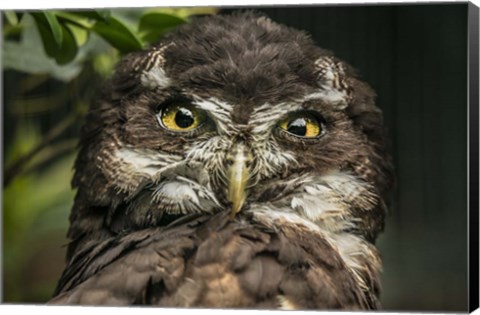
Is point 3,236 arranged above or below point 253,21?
below

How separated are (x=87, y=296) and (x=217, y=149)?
22.6 inches

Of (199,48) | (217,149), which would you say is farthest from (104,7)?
(217,149)

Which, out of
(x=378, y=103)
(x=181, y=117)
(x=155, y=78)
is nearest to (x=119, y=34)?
(x=155, y=78)

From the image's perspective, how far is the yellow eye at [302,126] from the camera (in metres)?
3.12

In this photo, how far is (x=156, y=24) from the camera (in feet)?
11.0

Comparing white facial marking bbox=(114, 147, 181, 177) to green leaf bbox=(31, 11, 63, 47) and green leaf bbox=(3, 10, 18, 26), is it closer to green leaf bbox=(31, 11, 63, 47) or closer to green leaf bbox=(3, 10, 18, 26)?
green leaf bbox=(31, 11, 63, 47)

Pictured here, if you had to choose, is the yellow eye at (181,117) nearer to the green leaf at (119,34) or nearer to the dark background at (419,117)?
the green leaf at (119,34)

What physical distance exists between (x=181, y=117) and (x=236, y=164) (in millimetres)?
268

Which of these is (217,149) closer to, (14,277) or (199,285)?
Result: (199,285)

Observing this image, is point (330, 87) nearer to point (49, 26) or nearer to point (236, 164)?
point (236, 164)

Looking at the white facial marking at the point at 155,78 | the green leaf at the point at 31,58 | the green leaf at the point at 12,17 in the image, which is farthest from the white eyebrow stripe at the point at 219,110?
the green leaf at the point at 12,17

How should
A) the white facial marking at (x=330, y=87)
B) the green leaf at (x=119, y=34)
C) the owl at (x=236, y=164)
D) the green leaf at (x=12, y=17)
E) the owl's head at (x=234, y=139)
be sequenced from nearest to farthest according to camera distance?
1. the owl at (x=236, y=164)
2. the owl's head at (x=234, y=139)
3. the white facial marking at (x=330, y=87)
4. the green leaf at (x=119, y=34)
5. the green leaf at (x=12, y=17)

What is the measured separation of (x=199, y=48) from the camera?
3.20m

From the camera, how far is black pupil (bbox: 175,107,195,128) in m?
3.13
